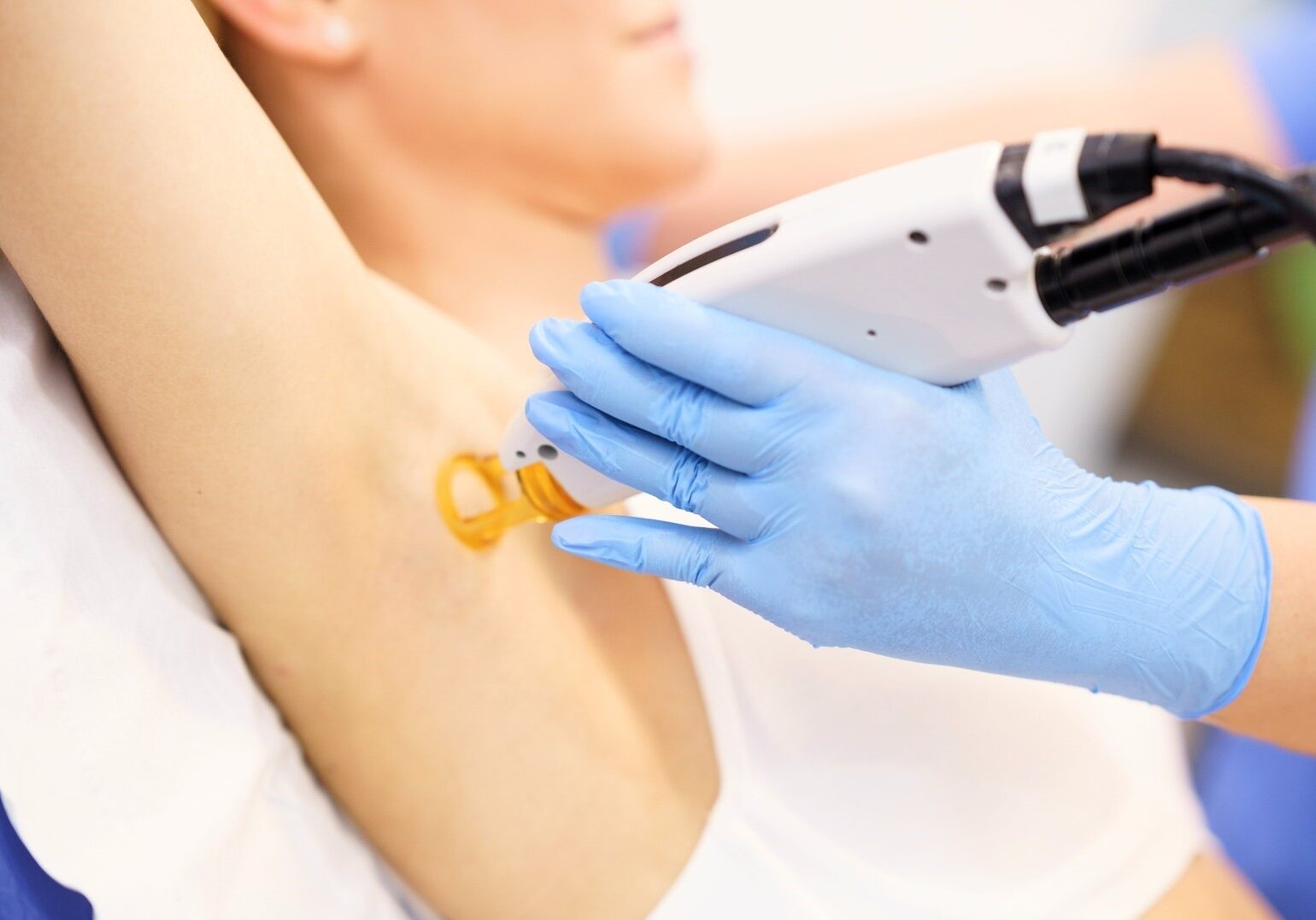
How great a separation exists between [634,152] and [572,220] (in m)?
0.10

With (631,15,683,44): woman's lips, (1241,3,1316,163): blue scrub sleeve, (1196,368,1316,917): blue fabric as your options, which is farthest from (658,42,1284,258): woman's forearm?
(631,15,683,44): woman's lips

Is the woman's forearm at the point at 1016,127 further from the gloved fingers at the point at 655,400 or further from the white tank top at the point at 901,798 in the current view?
the gloved fingers at the point at 655,400

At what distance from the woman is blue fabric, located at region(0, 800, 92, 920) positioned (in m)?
0.17

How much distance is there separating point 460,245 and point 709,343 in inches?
18.1

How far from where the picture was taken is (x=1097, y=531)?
2.20 feet

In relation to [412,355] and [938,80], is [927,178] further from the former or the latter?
[938,80]

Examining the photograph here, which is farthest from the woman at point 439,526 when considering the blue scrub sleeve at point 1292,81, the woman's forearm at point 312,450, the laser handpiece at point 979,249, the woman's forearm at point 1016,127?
the blue scrub sleeve at point 1292,81

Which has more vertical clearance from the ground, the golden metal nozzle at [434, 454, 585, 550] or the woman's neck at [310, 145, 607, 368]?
the woman's neck at [310, 145, 607, 368]

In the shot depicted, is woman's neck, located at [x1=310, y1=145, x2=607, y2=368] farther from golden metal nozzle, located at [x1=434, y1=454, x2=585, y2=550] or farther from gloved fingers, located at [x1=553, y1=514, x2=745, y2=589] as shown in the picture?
gloved fingers, located at [x1=553, y1=514, x2=745, y2=589]

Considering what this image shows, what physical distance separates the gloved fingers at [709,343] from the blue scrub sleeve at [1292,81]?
4.28ft

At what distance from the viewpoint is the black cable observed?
485 mm

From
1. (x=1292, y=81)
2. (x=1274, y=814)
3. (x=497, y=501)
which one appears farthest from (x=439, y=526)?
(x=1292, y=81)

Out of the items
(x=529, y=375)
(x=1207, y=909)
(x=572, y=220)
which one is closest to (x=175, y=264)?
A: (x=529, y=375)

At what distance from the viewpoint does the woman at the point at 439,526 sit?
60 centimetres
